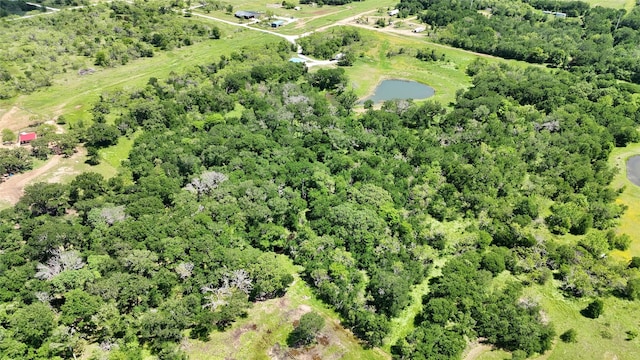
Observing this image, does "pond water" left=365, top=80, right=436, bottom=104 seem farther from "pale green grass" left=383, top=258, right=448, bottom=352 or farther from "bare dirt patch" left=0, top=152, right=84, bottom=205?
"bare dirt patch" left=0, top=152, right=84, bottom=205

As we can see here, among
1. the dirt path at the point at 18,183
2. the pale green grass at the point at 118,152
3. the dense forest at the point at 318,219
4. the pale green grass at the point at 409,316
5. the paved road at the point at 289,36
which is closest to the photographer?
the dense forest at the point at 318,219

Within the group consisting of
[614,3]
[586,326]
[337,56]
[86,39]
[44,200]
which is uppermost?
[614,3]

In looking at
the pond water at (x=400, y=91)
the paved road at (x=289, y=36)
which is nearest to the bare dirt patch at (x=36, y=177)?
Answer: the paved road at (x=289, y=36)

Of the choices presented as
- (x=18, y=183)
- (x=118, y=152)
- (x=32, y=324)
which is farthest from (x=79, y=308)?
(x=118, y=152)

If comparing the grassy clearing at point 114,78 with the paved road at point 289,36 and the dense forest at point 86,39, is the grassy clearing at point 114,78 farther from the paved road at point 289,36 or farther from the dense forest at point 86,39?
the paved road at point 289,36

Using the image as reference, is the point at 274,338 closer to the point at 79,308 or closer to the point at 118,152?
the point at 79,308

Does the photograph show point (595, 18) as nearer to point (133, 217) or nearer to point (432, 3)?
point (432, 3)

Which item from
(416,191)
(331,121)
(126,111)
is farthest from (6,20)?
(416,191)
